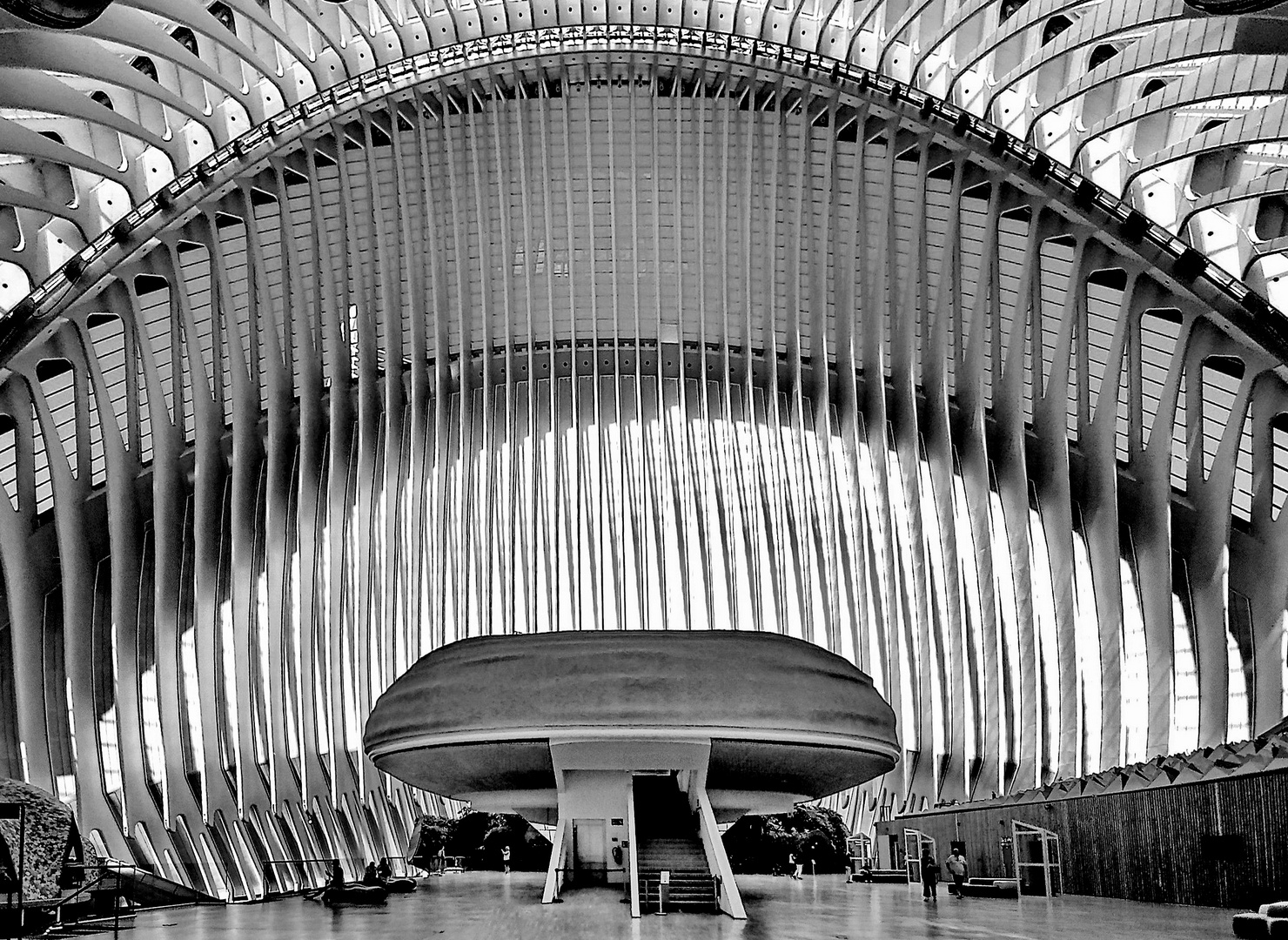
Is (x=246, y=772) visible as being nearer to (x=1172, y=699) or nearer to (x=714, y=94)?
(x=714, y=94)

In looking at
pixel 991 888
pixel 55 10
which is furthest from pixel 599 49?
pixel 991 888

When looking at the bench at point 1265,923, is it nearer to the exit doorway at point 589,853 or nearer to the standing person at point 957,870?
the standing person at point 957,870

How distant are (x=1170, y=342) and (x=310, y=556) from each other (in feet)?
90.9

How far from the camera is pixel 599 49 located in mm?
37156

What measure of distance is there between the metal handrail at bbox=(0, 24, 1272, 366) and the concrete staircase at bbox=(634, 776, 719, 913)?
63.6 feet

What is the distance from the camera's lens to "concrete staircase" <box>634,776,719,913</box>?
786 inches

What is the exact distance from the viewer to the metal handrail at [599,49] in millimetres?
32062

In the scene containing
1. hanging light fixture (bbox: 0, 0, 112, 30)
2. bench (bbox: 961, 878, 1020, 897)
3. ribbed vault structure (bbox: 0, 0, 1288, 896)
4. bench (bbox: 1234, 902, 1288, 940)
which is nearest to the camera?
bench (bbox: 1234, 902, 1288, 940)

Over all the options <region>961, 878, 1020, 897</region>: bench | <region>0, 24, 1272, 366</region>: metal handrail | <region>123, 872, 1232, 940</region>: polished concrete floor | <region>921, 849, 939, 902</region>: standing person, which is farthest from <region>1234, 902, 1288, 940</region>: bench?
<region>0, 24, 1272, 366</region>: metal handrail

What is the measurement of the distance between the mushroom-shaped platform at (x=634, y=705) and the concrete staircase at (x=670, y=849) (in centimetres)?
132

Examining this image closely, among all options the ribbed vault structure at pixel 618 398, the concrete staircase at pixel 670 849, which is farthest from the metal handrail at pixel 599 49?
the concrete staircase at pixel 670 849

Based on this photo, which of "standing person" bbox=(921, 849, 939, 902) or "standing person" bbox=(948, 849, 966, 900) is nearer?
"standing person" bbox=(921, 849, 939, 902)

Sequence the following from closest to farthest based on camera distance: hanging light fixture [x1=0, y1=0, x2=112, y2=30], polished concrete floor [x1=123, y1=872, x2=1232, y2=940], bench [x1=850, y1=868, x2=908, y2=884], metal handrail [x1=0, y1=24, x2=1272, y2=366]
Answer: polished concrete floor [x1=123, y1=872, x2=1232, y2=940]
hanging light fixture [x1=0, y1=0, x2=112, y2=30]
bench [x1=850, y1=868, x2=908, y2=884]
metal handrail [x1=0, y1=24, x2=1272, y2=366]

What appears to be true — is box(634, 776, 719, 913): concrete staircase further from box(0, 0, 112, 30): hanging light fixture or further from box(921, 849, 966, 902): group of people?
box(0, 0, 112, 30): hanging light fixture
